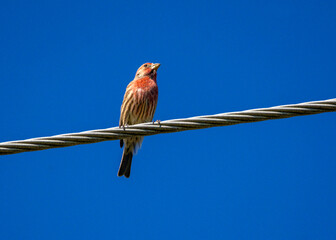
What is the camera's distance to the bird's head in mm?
9477

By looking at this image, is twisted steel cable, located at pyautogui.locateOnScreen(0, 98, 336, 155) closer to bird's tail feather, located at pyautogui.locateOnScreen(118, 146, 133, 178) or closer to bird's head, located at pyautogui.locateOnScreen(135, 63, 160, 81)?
bird's tail feather, located at pyautogui.locateOnScreen(118, 146, 133, 178)

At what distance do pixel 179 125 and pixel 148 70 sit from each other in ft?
15.1

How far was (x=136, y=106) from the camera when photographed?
8.61 m

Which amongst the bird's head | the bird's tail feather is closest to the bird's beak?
the bird's head

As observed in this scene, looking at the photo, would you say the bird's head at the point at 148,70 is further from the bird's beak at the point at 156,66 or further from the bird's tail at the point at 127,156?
the bird's tail at the point at 127,156

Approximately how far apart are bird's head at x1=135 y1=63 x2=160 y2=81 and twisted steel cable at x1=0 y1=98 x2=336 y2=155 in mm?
4322

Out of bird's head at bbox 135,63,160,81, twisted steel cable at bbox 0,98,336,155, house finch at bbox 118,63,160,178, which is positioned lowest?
twisted steel cable at bbox 0,98,336,155

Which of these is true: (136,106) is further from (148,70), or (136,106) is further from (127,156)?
(148,70)

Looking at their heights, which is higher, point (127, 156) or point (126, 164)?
point (127, 156)

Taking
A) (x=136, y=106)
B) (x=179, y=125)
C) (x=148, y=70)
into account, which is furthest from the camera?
(x=148, y=70)

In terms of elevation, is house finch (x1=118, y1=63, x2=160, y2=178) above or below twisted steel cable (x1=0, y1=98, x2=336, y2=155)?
above

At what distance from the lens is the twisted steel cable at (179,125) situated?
4770mm

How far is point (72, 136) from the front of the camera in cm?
498

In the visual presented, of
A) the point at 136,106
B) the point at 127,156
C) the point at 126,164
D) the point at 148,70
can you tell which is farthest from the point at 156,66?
the point at 126,164
